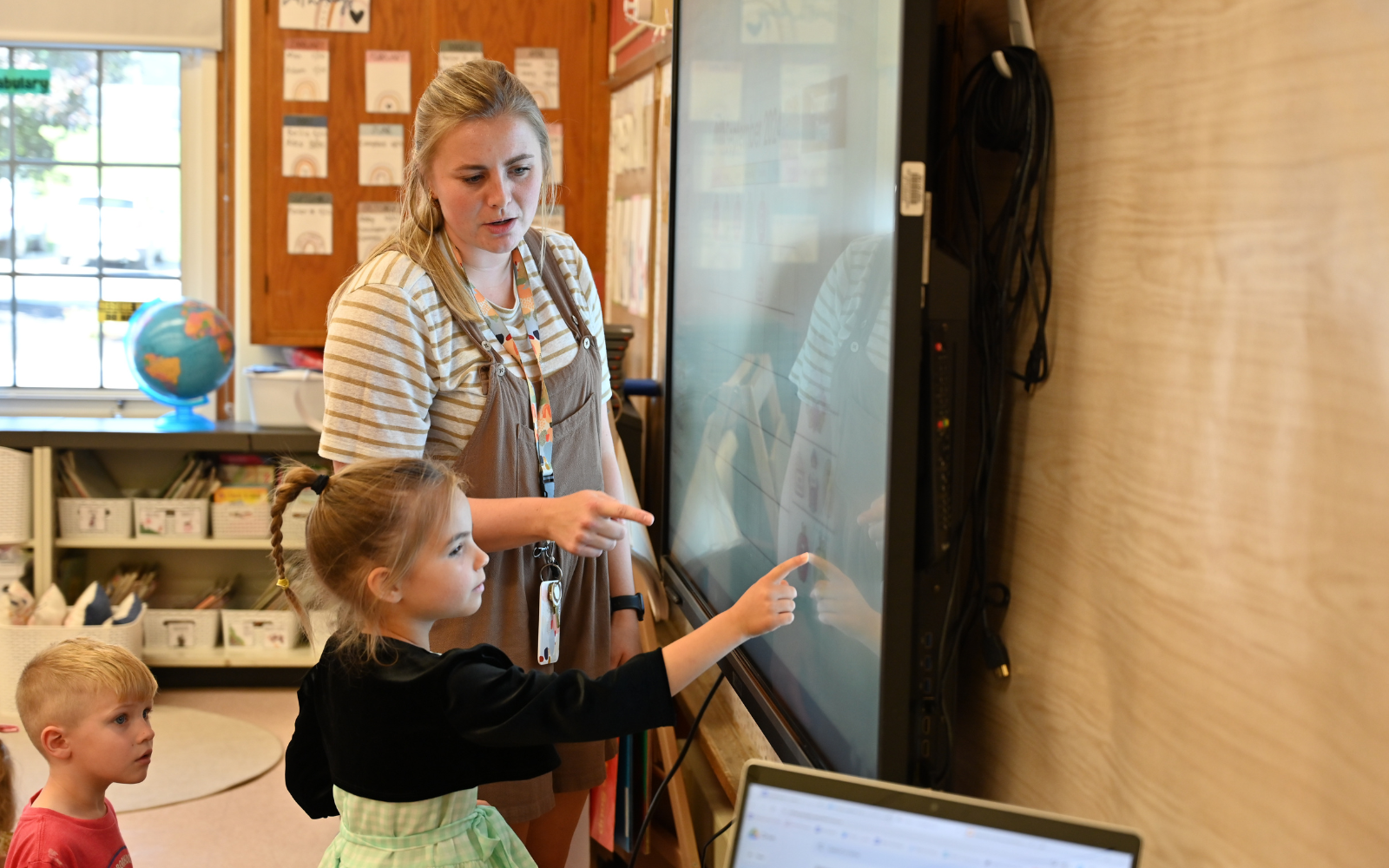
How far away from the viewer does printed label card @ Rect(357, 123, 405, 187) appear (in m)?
4.26

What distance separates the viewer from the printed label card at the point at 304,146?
13.9ft

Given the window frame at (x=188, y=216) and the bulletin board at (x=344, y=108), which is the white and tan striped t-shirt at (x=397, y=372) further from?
the window frame at (x=188, y=216)

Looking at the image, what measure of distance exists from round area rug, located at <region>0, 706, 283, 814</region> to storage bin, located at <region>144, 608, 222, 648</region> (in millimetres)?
246

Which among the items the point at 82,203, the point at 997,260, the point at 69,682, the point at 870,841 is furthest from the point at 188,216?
the point at 870,841

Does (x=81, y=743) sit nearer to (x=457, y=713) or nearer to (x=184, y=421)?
(x=457, y=713)

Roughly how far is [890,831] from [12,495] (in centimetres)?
368

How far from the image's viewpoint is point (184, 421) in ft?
13.2

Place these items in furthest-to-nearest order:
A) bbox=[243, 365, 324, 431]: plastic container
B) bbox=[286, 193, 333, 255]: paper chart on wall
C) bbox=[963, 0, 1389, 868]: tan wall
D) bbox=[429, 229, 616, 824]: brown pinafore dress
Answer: bbox=[286, 193, 333, 255]: paper chart on wall
bbox=[243, 365, 324, 431]: plastic container
bbox=[429, 229, 616, 824]: brown pinafore dress
bbox=[963, 0, 1389, 868]: tan wall

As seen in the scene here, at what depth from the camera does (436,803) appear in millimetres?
1328


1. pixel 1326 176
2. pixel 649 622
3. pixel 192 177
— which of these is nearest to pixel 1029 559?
pixel 1326 176

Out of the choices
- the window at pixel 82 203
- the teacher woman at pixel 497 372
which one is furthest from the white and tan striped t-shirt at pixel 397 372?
the window at pixel 82 203

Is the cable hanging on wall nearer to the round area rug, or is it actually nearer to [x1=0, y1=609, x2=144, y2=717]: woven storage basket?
the round area rug

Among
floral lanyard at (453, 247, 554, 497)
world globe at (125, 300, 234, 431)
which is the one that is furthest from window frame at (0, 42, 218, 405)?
floral lanyard at (453, 247, 554, 497)

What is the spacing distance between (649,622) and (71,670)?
104 cm
